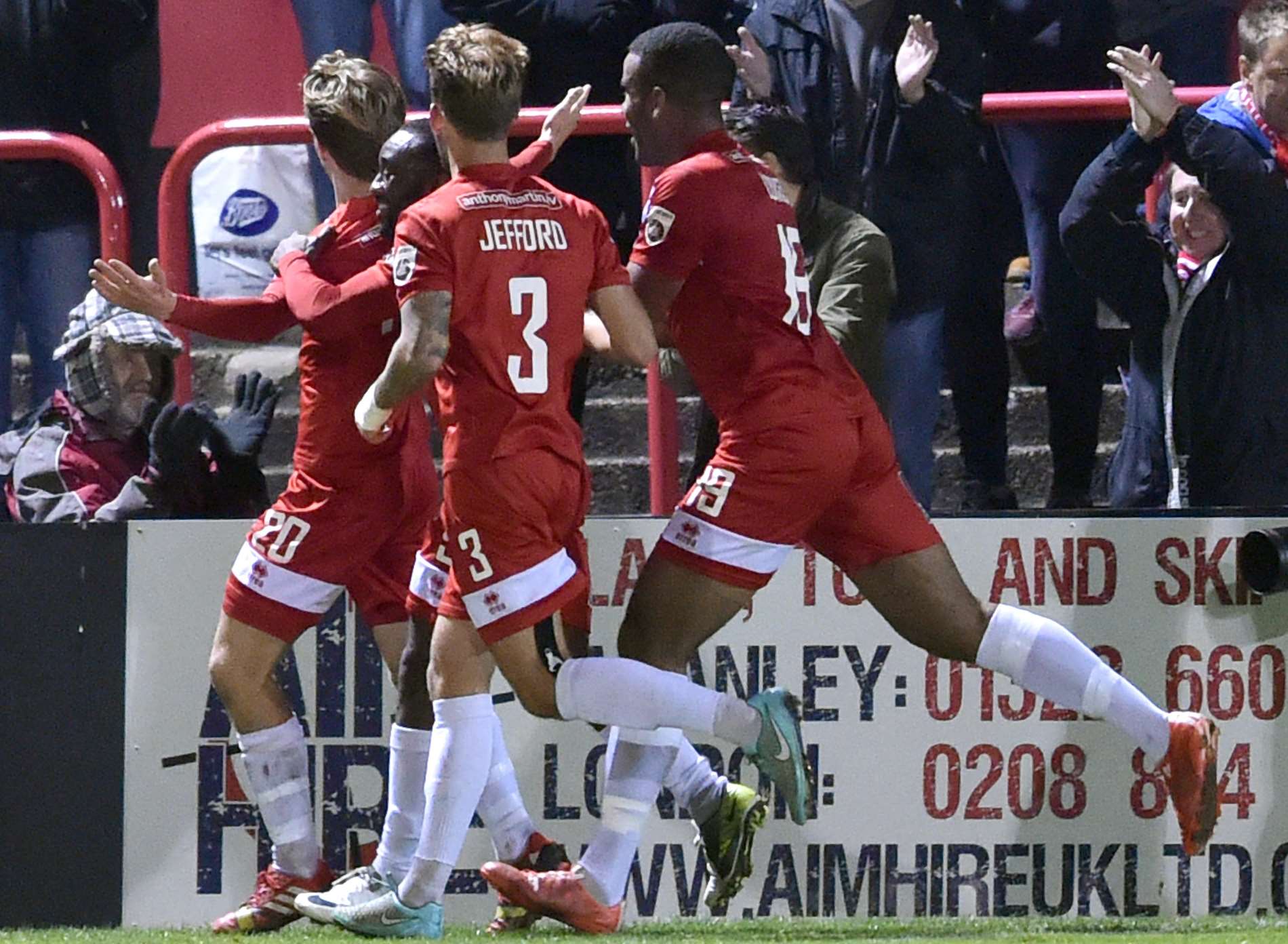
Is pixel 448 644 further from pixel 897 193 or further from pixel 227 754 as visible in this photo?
pixel 897 193

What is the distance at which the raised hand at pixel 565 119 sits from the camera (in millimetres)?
5879

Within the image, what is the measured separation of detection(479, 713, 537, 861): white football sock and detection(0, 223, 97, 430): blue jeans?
210cm

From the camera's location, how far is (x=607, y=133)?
6516 millimetres

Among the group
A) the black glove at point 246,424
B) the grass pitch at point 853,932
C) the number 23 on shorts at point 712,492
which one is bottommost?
the grass pitch at point 853,932

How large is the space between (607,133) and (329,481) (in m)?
1.50

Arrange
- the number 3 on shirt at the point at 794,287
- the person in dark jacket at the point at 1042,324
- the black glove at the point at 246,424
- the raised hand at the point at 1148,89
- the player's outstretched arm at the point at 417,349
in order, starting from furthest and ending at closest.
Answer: the person in dark jacket at the point at 1042,324 < the black glove at the point at 246,424 < the raised hand at the point at 1148,89 < the number 3 on shirt at the point at 794,287 < the player's outstretched arm at the point at 417,349

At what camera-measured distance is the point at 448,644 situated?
5289 millimetres

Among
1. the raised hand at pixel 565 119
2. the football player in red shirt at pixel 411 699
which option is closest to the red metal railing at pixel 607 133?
the raised hand at pixel 565 119

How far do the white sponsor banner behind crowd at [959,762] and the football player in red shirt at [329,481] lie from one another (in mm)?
580

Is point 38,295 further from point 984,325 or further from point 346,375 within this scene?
point 984,325

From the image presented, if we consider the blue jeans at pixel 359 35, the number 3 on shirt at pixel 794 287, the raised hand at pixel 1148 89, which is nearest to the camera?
the number 3 on shirt at pixel 794 287

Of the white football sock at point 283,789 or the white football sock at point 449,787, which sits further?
the white football sock at point 283,789

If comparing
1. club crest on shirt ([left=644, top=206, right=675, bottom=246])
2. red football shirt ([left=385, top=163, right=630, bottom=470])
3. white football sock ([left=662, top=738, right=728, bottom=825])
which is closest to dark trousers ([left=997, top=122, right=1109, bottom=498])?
white football sock ([left=662, top=738, right=728, bottom=825])

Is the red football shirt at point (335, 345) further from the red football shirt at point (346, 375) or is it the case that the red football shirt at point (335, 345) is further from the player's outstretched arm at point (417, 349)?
the player's outstretched arm at point (417, 349)
